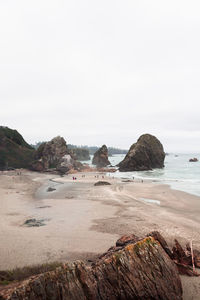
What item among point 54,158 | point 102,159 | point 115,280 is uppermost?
point 54,158

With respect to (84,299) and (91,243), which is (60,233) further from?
(84,299)

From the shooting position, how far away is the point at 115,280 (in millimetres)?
6625

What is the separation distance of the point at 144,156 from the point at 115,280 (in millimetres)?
94627

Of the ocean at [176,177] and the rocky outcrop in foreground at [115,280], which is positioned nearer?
the rocky outcrop in foreground at [115,280]

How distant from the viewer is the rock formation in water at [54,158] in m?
85.4

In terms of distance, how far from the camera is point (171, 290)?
7.04 m

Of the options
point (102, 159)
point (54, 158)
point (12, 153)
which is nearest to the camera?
point (54, 158)

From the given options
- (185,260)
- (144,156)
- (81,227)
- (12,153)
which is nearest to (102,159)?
(144,156)

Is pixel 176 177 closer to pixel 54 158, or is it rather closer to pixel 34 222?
pixel 34 222

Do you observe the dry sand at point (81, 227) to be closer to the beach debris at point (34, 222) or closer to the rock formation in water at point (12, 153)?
the beach debris at point (34, 222)

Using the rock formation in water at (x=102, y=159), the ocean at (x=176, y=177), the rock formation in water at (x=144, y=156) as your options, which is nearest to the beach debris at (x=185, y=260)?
the ocean at (x=176, y=177)

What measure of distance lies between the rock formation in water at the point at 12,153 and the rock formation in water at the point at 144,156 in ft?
158

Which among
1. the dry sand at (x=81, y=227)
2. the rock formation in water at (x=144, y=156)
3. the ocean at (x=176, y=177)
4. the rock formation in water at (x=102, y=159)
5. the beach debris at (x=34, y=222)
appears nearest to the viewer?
the dry sand at (x=81, y=227)

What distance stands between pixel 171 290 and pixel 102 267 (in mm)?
2772
